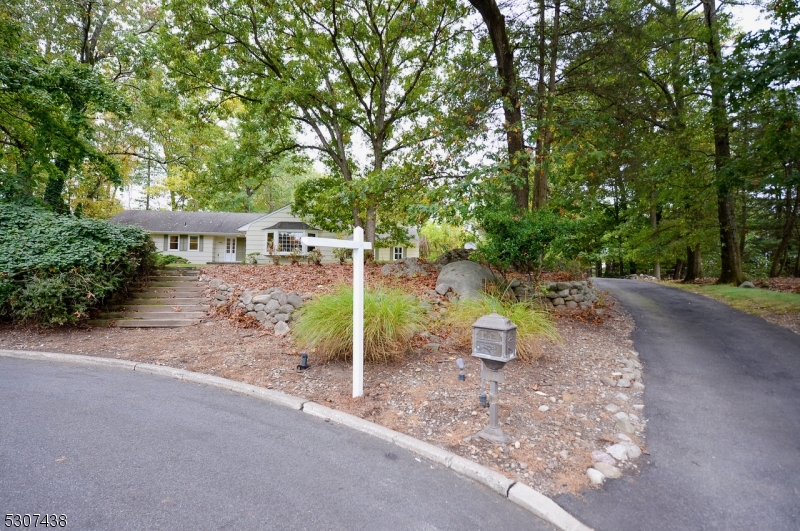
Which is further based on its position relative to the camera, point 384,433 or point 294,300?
point 294,300

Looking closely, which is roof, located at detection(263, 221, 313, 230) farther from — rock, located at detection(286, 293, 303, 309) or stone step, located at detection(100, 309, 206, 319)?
rock, located at detection(286, 293, 303, 309)

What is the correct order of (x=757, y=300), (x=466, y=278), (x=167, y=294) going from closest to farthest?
(x=466, y=278), (x=167, y=294), (x=757, y=300)

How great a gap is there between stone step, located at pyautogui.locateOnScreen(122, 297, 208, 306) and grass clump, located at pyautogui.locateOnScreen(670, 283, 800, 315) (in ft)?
39.3

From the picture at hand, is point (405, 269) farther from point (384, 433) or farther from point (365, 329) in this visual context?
point (384, 433)

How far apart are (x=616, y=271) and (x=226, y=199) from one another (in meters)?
31.9

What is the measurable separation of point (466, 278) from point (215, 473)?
553cm

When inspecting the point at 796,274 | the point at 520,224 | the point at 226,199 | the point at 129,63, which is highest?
the point at 129,63

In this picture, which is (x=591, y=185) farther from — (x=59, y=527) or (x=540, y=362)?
(x=59, y=527)

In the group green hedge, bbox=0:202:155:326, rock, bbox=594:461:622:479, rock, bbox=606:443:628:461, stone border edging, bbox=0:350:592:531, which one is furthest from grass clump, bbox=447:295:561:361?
green hedge, bbox=0:202:155:326

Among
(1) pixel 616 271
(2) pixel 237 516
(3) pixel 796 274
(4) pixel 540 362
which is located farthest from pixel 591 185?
(1) pixel 616 271

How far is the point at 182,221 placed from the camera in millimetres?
23531

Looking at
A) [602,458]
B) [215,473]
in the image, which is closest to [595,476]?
[602,458]

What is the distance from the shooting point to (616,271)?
2933 cm

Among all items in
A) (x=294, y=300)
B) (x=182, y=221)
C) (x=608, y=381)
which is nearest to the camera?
(x=608, y=381)
